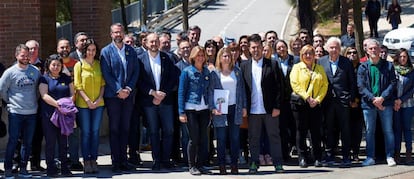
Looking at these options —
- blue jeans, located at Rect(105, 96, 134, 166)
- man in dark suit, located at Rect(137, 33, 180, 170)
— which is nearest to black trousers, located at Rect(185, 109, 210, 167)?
man in dark suit, located at Rect(137, 33, 180, 170)

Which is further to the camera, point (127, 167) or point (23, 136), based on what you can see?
point (127, 167)

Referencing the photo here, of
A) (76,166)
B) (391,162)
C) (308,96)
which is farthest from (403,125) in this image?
(76,166)

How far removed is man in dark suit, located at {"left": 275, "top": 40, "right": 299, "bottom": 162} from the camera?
10625 mm

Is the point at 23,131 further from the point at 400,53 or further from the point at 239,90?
the point at 400,53

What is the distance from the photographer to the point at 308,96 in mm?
10320

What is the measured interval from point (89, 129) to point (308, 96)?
306 centimetres

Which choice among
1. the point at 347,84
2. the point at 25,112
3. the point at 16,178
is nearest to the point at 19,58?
the point at 25,112

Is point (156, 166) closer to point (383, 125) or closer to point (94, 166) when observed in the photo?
point (94, 166)

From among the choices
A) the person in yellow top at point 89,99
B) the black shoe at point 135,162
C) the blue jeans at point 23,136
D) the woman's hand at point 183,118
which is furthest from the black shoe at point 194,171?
the blue jeans at point 23,136

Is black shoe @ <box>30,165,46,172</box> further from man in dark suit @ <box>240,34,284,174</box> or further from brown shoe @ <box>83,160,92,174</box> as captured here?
man in dark suit @ <box>240,34,284,174</box>

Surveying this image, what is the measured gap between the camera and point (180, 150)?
1112 centimetres

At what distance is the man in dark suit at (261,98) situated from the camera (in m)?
10.1

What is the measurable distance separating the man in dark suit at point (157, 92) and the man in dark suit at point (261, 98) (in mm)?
1058

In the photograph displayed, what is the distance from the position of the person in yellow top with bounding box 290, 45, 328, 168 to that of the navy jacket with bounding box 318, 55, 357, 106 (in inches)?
7.5
